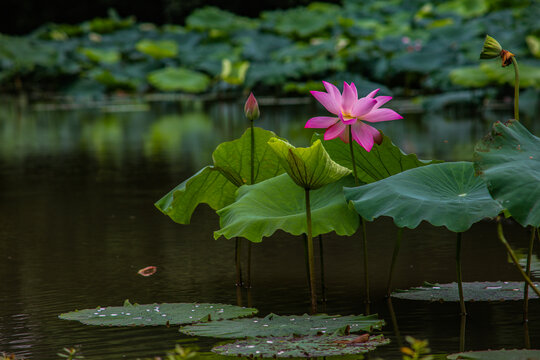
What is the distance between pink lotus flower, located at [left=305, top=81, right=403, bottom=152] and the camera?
7.86 feet

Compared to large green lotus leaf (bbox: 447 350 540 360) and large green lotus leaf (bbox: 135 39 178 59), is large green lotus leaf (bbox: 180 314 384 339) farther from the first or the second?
large green lotus leaf (bbox: 135 39 178 59)

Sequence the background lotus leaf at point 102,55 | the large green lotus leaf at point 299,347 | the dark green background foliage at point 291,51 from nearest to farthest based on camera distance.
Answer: the large green lotus leaf at point 299,347 < the dark green background foliage at point 291,51 < the background lotus leaf at point 102,55

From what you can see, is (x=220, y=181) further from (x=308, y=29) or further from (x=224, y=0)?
(x=224, y=0)

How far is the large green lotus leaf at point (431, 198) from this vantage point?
6.95 feet

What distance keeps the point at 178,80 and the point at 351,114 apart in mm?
12546

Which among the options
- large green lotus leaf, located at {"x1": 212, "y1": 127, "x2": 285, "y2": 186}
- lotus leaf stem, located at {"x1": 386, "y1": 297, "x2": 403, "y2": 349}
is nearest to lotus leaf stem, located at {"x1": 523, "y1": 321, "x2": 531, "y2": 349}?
lotus leaf stem, located at {"x1": 386, "y1": 297, "x2": 403, "y2": 349}

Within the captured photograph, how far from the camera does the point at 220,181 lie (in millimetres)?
2879

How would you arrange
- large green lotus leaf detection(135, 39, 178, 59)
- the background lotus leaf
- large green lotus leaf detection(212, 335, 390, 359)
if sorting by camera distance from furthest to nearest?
the background lotus leaf → large green lotus leaf detection(135, 39, 178, 59) → large green lotus leaf detection(212, 335, 390, 359)

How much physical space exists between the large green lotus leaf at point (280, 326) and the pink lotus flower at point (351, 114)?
0.50 meters

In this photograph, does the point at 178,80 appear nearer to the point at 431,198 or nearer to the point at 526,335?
the point at 431,198

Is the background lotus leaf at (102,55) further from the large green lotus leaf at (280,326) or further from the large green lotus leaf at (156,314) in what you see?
the large green lotus leaf at (280,326)

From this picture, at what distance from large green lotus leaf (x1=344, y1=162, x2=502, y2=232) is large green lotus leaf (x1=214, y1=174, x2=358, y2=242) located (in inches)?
4.1

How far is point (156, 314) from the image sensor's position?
233 centimetres

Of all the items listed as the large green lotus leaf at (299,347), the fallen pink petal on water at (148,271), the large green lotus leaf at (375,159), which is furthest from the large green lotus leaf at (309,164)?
the fallen pink petal on water at (148,271)
